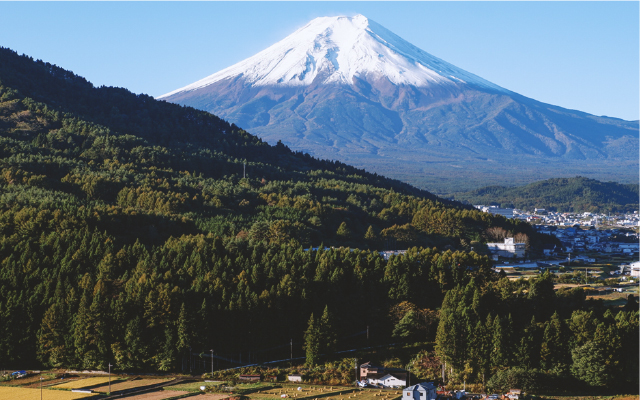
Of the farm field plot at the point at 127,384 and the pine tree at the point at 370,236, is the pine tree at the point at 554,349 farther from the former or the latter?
the pine tree at the point at 370,236

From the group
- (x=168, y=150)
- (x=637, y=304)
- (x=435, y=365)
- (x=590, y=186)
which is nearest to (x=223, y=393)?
(x=435, y=365)

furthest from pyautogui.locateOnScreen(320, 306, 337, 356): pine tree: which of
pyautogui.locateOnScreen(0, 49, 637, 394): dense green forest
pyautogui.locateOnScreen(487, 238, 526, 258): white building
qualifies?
pyautogui.locateOnScreen(487, 238, 526, 258): white building

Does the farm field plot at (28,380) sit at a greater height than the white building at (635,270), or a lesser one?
lesser

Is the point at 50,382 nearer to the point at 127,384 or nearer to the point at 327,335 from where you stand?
the point at 127,384

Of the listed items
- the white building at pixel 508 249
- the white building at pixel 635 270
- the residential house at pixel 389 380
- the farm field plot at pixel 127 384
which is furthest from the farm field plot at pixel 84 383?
the white building at pixel 508 249

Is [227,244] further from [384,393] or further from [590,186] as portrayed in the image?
[590,186]

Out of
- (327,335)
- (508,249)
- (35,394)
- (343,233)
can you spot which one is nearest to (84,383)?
(35,394)
